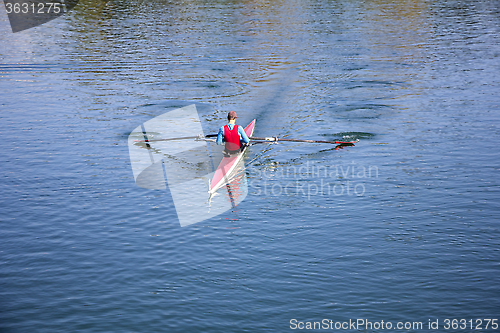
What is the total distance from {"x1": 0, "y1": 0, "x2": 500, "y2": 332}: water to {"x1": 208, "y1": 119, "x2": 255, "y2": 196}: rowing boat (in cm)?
99

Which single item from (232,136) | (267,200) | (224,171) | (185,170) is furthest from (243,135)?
(267,200)

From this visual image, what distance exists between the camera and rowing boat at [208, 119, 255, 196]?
17.6 metres

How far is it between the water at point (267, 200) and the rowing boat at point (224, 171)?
99 centimetres

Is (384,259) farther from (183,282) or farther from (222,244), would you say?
(183,282)

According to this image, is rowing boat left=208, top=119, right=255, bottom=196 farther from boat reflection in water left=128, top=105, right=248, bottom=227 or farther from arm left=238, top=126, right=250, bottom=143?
arm left=238, top=126, right=250, bottom=143

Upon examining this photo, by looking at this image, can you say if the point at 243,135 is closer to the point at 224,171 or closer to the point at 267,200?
the point at 224,171

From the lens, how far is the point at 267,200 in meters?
17.5

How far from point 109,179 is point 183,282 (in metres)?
8.02

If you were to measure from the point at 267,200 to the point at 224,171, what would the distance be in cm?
213

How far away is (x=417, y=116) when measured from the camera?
86.7 feet

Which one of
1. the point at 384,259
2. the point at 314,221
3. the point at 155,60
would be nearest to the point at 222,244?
the point at 314,221

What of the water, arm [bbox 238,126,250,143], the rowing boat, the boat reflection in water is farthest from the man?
the water

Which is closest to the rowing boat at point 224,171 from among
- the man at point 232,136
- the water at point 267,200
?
the man at point 232,136

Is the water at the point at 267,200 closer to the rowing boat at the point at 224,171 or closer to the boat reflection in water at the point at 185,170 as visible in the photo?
the boat reflection in water at the point at 185,170
